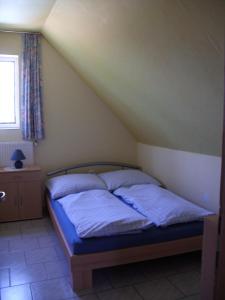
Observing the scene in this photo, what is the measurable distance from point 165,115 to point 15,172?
2.13 meters

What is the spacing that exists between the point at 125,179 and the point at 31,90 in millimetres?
1849

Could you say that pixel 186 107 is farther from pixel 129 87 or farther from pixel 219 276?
pixel 219 276

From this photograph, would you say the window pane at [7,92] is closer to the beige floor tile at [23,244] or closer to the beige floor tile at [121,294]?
the beige floor tile at [23,244]

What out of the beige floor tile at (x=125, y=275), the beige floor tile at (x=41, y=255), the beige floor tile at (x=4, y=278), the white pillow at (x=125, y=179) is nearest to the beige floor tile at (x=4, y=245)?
the beige floor tile at (x=41, y=255)

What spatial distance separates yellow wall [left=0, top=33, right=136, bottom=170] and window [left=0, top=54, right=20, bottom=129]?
0.21 meters

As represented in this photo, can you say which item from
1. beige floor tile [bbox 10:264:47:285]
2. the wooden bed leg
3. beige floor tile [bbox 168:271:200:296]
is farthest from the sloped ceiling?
beige floor tile [bbox 10:264:47:285]

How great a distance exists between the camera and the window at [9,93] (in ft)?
14.4

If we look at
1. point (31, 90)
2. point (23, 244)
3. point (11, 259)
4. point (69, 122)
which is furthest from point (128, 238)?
point (31, 90)

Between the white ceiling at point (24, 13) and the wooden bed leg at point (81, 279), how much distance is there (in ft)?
8.48

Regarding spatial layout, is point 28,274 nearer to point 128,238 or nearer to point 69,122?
point 128,238

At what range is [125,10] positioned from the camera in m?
2.19

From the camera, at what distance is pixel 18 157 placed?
4078mm

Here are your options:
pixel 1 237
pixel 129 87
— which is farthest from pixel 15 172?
pixel 129 87

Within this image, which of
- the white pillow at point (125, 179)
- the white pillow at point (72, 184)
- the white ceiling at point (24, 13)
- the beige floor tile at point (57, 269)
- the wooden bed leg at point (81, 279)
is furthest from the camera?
the white pillow at point (125, 179)
